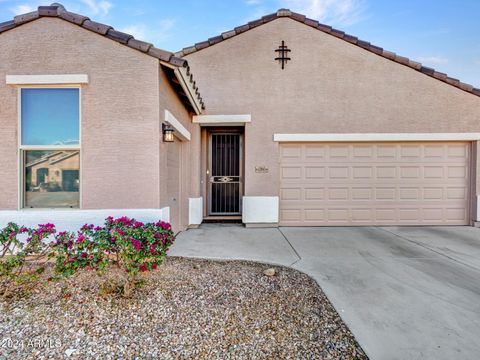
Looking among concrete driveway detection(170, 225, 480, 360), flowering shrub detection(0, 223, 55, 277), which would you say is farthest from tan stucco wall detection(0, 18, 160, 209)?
concrete driveway detection(170, 225, 480, 360)

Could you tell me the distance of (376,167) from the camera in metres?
7.16

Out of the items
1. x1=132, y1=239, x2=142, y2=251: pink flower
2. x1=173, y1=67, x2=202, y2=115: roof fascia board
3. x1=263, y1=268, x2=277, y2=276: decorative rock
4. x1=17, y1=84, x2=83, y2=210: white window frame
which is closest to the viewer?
x1=132, y1=239, x2=142, y2=251: pink flower

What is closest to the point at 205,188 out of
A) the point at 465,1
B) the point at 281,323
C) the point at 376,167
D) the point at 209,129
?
the point at 209,129

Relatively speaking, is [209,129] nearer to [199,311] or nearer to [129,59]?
[129,59]

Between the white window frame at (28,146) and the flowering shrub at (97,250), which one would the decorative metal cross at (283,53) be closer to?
the white window frame at (28,146)

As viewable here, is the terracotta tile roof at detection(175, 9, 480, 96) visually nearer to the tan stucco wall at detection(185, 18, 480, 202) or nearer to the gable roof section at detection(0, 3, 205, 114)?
the tan stucco wall at detection(185, 18, 480, 202)

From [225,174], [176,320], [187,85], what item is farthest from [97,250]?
[225,174]

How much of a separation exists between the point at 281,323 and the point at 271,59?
6.58 metres

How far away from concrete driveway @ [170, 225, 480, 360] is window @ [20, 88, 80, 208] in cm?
222

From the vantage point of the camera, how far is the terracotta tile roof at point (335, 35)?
6.88m

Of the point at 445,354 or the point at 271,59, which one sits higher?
the point at 271,59

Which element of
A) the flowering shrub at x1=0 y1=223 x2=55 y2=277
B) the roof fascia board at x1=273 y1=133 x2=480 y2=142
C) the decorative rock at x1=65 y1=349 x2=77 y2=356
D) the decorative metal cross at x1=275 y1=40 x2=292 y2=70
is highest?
the decorative metal cross at x1=275 y1=40 x2=292 y2=70

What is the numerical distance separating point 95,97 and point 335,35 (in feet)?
21.1

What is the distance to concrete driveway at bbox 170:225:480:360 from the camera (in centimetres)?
238
